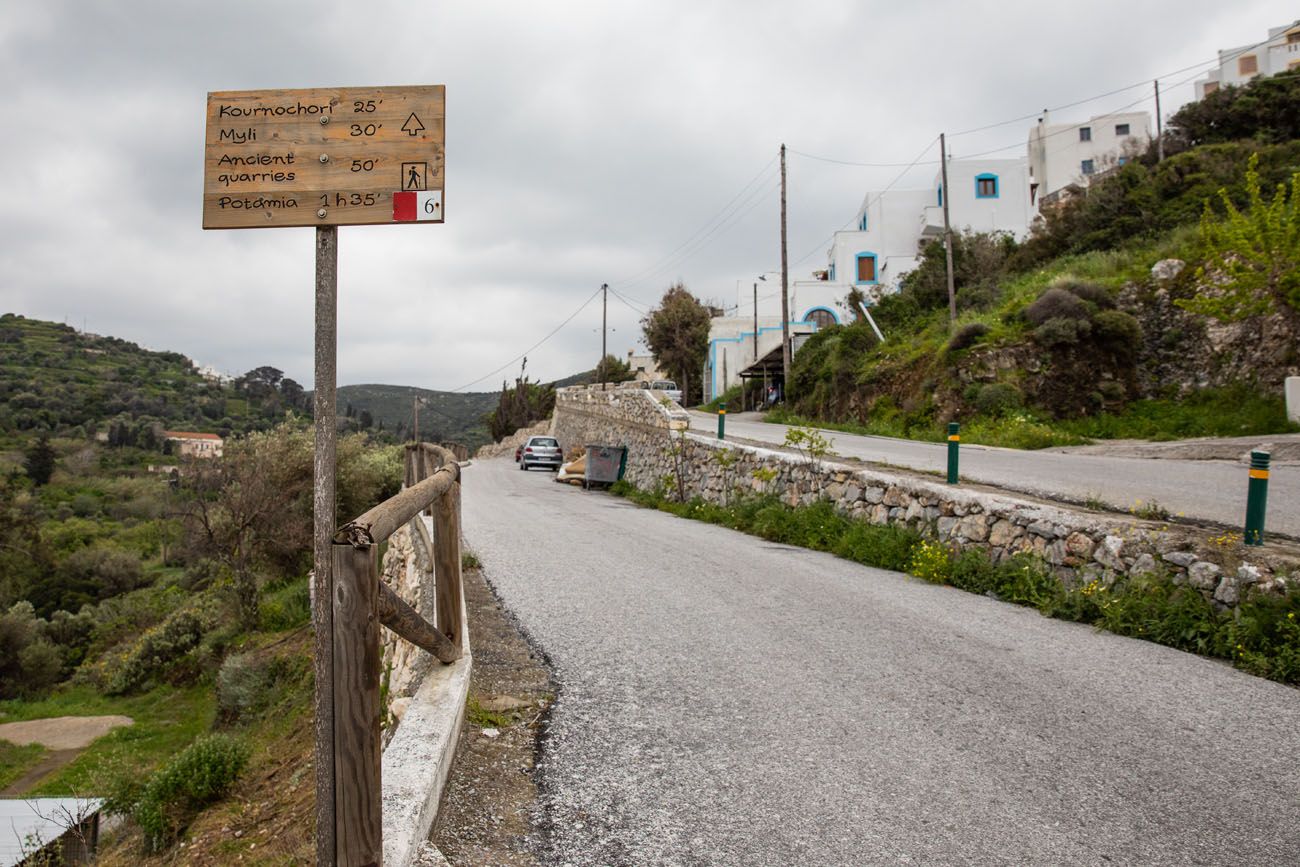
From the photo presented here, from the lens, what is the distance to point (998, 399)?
75.4ft

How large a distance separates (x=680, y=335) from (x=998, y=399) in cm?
3972

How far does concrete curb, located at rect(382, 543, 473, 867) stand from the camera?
2672 millimetres

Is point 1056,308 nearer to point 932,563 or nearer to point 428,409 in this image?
point 932,563

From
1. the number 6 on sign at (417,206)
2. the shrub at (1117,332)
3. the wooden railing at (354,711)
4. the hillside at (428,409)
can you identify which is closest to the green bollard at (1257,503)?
the number 6 on sign at (417,206)

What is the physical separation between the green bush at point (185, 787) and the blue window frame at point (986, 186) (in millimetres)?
48018

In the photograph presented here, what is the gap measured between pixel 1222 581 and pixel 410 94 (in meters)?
6.25

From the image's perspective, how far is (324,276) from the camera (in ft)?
10.6

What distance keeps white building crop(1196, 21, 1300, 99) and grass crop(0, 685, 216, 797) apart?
202 feet

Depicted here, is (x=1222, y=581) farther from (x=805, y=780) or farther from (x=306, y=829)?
(x=306, y=829)

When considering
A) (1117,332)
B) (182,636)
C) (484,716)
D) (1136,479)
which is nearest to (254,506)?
(182,636)

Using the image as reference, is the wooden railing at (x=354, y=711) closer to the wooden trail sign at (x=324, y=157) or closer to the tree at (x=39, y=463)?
the wooden trail sign at (x=324, y=157)

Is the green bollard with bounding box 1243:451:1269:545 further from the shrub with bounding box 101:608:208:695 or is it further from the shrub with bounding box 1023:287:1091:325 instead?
the shrub with bounding box 101:608:208:695

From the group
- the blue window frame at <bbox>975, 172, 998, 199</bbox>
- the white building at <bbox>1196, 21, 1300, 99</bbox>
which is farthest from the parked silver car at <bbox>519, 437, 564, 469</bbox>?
the white building at <bbox>1196, 21, 1300, 99</bbox>

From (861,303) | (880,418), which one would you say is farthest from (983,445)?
(861,303)
